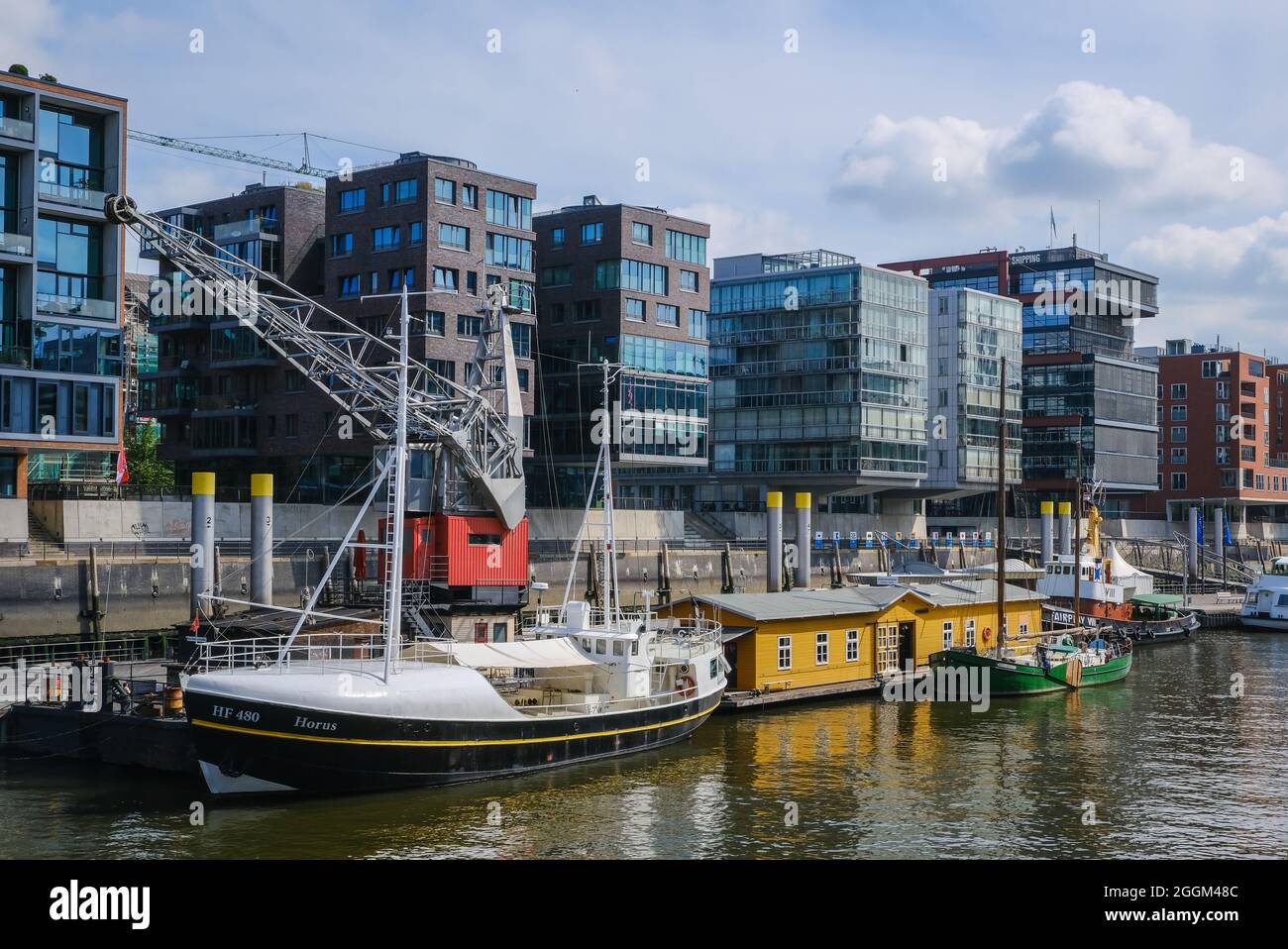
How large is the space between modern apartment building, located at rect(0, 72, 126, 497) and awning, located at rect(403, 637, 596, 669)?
1216 inches

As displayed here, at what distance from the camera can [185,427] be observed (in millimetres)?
100062

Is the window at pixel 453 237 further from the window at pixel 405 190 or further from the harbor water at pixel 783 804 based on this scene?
the harbor water at pixel 783 804

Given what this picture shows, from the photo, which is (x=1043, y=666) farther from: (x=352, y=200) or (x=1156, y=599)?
(x=352, y=200)

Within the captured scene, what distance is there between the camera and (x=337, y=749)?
3244 centimetres

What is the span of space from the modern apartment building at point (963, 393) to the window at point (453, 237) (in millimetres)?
53051

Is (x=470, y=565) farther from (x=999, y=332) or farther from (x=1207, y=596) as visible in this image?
(x=999, y=332)

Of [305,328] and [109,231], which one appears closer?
[305,328]

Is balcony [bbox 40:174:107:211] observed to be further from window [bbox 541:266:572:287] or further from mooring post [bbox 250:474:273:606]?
window [bbox 541:266:572:287]

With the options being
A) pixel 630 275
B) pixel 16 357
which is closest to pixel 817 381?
pixel 630 275

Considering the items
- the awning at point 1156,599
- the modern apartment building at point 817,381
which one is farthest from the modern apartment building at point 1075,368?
the awning at point 1156,599

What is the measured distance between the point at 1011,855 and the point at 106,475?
63803 mm

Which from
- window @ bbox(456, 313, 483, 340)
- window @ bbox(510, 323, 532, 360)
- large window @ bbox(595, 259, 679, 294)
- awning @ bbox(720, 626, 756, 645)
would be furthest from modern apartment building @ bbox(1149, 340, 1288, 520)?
awning @ bbox(720, 626, 756, 645)
